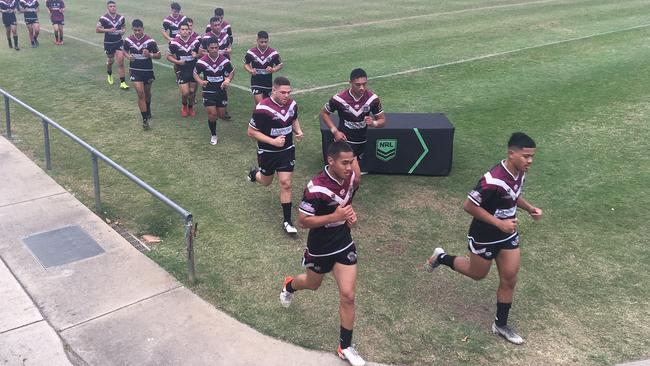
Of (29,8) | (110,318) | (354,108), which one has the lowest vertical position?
(110,318)

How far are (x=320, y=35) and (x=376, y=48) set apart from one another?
3320mm

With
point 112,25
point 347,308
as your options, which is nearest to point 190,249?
point 347,308

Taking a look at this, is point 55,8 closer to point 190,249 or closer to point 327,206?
point 190,249

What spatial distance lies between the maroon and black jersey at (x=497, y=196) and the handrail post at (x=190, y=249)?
274 cm

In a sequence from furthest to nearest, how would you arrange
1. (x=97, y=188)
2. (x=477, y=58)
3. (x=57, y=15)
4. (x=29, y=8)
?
(x=57, y=15)
(x=29, y=8)
(x=477, y=58)
(x=97, y=188)

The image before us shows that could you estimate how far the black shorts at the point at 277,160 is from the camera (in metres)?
7.68

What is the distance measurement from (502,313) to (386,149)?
4177mm

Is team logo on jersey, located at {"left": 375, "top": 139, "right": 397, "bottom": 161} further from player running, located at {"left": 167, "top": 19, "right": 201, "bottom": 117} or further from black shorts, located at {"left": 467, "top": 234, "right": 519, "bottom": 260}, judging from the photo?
player running, located at {"left": 167, "top": 19, "right": 201, "bottom": 117}

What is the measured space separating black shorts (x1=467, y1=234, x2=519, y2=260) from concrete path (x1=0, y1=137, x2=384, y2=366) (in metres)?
1.66

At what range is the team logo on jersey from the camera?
926 centimetres

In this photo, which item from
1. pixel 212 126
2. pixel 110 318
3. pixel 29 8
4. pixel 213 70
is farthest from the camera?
pixel 29 8

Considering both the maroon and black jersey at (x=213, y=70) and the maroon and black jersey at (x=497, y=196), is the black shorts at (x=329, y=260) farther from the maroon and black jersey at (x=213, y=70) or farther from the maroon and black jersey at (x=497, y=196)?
the maroon and black jersey at (x=213, y=70)

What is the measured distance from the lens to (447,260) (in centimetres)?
615

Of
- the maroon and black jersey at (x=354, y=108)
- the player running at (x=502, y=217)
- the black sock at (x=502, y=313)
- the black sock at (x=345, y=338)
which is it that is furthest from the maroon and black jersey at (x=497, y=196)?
the maroon and black jersey at (x=354, y=108)
